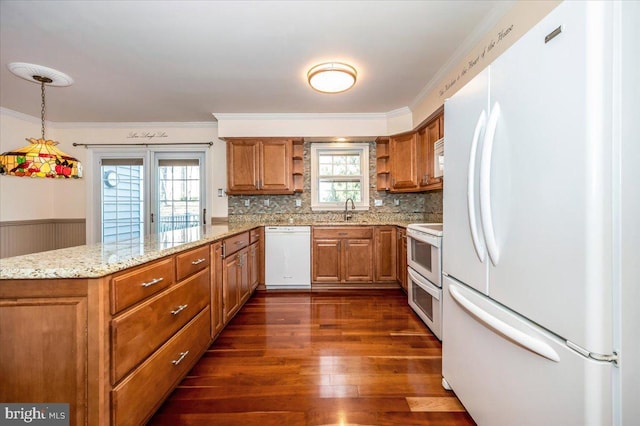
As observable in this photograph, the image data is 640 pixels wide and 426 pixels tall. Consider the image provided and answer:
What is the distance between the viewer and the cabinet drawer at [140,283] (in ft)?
3.70

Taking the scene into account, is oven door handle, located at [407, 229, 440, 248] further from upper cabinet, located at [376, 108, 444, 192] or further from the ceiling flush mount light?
the ceiling flush mount light

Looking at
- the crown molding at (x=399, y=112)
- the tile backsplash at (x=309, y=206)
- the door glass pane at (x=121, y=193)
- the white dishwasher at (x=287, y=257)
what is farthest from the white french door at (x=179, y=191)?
the crown molding at (x=399, y=112)

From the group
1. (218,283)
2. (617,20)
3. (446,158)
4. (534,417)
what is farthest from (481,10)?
(218,283)

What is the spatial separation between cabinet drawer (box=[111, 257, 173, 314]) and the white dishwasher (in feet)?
7.33

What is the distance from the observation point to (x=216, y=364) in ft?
6.47

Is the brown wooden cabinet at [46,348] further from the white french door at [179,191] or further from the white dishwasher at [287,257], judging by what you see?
the white french door at [179,191]

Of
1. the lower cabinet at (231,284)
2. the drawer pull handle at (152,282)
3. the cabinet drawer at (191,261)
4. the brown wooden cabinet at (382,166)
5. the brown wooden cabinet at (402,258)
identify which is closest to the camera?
the drawer pull handle at (152,282)

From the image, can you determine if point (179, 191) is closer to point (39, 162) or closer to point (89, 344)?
point (39, 162)

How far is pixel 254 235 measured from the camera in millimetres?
3482

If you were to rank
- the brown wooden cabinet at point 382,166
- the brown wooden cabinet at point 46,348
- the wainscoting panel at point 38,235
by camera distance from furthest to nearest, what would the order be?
the brown wooden cabinet at point 382,166 < the wainscoting panel at point 38,235 < the brown wooden cabinet at point 46,348

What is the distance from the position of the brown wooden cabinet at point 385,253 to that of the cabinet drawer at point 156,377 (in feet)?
7.82

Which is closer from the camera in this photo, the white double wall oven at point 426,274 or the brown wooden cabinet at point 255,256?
the white double wall oven at point 426,274
